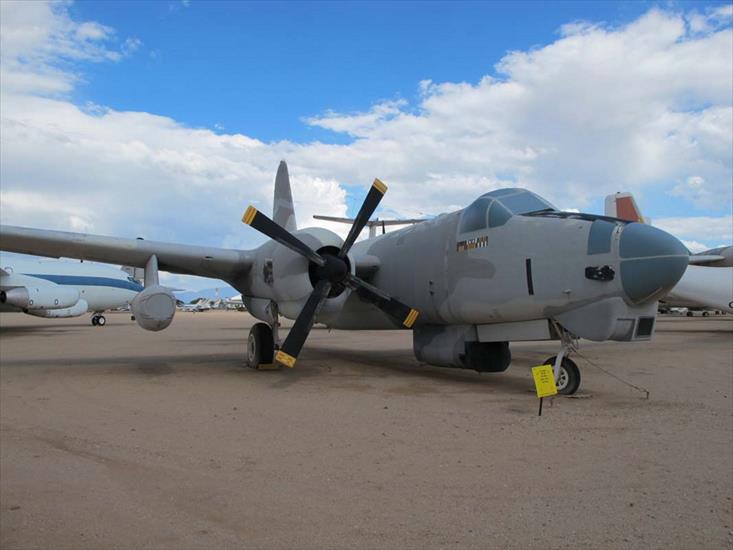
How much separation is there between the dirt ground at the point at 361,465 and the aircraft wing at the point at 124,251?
2.72 m

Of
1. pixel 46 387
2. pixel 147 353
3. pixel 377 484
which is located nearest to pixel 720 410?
pixel 377 484

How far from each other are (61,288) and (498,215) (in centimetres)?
2634

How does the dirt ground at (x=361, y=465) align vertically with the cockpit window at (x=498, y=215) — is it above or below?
below

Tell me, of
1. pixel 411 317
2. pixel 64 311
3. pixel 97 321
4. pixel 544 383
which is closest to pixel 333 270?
pixel 411 317

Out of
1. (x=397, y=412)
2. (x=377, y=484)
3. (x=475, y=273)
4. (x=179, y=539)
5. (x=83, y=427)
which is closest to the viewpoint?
(x=179, y=539)

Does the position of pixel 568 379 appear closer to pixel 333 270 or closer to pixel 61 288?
pixel 333 270

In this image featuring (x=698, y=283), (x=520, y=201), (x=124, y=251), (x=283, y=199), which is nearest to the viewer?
(x=520, y=201)

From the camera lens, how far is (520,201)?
9203 mm

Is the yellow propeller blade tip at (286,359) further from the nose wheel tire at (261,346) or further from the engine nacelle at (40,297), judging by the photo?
the engine nacelle at (40,297)

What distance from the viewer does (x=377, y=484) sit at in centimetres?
431

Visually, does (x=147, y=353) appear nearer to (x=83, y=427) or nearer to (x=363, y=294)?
(x=363, y=294)

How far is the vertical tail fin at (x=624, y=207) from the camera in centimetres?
2438

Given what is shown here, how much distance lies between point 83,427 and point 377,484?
3.74m

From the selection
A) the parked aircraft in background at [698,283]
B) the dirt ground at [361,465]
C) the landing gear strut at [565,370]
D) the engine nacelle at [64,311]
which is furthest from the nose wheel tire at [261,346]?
the engine nacelle at [64,311]
